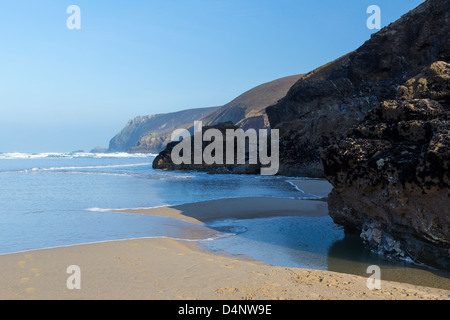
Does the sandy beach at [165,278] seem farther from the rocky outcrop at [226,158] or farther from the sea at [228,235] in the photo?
the rocky outcrop at [226,158]

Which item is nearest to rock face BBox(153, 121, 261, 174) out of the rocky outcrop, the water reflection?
the rocky outcrop

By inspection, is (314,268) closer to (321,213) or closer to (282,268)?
(282,268)

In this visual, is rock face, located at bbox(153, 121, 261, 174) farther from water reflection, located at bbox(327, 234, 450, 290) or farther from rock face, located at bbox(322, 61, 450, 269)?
water reflection, located at bbox(327, 234, 450, 290)

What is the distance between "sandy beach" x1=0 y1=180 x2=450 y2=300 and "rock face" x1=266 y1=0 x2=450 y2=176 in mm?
14634

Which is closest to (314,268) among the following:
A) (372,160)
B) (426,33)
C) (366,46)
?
(372,160)

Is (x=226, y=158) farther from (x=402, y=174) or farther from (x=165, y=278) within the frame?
(x=165, y=278)

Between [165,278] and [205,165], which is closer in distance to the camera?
[165,278]

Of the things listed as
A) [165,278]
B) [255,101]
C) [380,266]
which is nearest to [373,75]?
[380,266]

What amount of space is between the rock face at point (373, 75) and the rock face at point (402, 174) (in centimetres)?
1122

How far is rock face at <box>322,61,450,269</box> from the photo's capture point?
5.18 metres

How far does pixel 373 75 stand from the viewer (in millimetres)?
31391

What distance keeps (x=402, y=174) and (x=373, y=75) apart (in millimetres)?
28599
